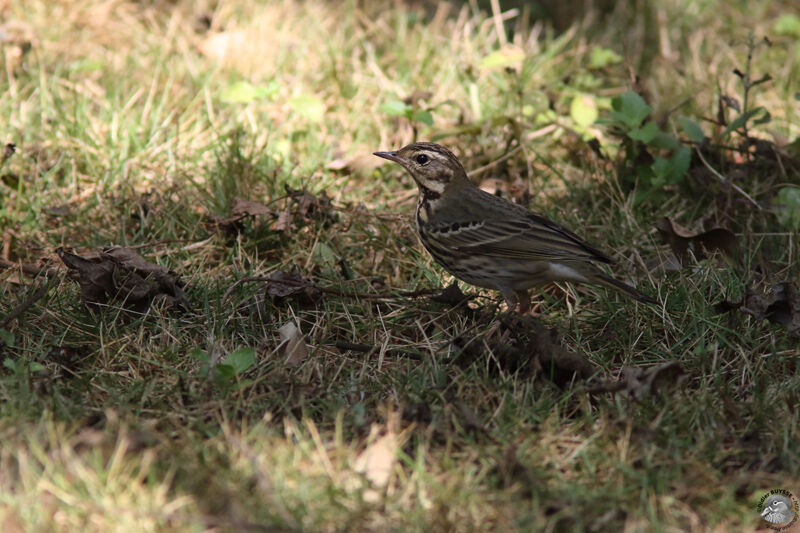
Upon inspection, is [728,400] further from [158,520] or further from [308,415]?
[158,520]

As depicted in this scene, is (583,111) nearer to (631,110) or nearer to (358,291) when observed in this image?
(631,110)

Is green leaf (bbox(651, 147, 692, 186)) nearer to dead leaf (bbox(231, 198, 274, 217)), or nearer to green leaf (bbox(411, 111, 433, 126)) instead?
green leaf (bbox(411, 111, 433, 126))

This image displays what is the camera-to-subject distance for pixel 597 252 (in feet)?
16.6

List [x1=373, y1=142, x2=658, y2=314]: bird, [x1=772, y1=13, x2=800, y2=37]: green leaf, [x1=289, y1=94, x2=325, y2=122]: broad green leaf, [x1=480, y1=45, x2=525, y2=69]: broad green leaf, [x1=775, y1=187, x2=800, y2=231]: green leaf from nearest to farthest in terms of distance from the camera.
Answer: [x1=373, y1=142, x2=658, y2=314]: bird → [x1=775, y1=187, x2=800, y2=231]: green leaf → [x1=289, y1=94, x2=325, y2=122]: broad green leaf → [x1=480, y1=45, x2=525, y2=69]: broad green leaf → [x1=772, y1=13, x2=800, y2=37]: green leaf

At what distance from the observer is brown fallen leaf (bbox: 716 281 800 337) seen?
4.64 metres

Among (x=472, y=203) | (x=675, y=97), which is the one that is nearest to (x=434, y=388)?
(x=472, y=203)

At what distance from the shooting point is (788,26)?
27.3ft

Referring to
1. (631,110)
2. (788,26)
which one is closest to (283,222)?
(631,110)

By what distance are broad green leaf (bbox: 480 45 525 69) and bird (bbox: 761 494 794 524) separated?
4.43 meters

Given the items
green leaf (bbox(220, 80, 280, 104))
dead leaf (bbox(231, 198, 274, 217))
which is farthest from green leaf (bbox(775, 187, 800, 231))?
green leaf (bbox(220, 80, 280, 104))

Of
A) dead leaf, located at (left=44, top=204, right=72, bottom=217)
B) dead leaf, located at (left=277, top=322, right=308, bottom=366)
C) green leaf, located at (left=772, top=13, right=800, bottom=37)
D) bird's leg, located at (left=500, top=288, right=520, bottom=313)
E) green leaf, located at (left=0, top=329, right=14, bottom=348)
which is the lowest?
bird's leg, located at (left=500, top=288, right=520, bottom=313)

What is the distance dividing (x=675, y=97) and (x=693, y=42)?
3.37ft

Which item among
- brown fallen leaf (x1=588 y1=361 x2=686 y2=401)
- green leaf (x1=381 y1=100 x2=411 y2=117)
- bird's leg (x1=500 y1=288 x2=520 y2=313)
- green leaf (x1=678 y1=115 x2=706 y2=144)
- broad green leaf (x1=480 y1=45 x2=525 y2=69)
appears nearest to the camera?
brown fallen leaf (x1=588 y1=361 x2=686 y2=401)

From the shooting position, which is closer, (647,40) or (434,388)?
(434,388)
